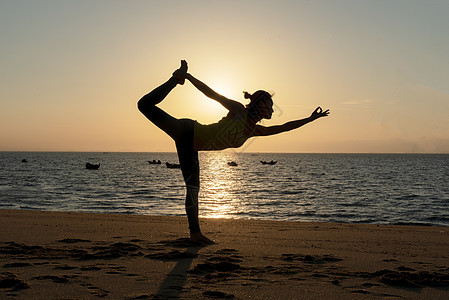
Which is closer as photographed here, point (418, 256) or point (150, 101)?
point (150, 101)

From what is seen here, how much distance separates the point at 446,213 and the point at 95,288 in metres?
22.6

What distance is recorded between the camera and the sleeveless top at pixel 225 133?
259 inches

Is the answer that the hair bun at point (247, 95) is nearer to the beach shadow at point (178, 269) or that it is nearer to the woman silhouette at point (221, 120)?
the woman silhouette at point (221, 120)

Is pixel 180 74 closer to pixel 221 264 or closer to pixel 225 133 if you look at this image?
pixel 225 133

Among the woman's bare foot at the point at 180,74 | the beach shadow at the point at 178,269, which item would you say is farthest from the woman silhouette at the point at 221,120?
the beach shadow at the point at 178,269

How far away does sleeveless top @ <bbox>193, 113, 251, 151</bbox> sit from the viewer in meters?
6.57

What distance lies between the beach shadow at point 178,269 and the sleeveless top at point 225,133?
1.67 meters

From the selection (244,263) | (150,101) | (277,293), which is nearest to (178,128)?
(150,101)

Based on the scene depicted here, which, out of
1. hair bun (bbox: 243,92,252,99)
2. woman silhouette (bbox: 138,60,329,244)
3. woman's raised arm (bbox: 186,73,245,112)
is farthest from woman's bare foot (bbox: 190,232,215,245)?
hair bun (bbox: 243,92,252,99)

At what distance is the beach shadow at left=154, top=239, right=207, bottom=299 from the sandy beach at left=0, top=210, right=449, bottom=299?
1 centimetres

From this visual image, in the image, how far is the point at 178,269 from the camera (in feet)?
18.6

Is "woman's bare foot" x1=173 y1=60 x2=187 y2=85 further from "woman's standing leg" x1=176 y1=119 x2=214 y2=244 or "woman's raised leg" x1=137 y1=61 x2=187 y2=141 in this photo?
"woman's standing leg" x1=176 y1=119 x2=214 y2=244

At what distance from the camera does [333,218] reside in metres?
20.1

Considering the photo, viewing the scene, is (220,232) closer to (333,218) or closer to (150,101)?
(150,101)
